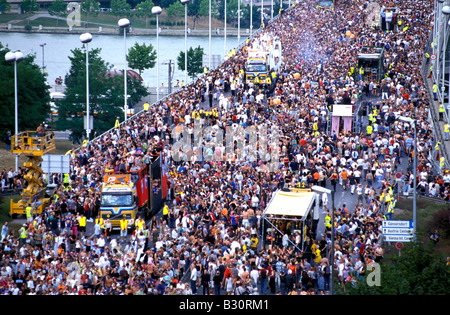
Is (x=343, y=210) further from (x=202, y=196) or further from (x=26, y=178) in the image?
(x=26, y=178)

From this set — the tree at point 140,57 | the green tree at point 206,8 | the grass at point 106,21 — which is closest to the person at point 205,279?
the tree at point 140,57

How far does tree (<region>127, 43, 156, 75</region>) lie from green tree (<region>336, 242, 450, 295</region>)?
91.7m

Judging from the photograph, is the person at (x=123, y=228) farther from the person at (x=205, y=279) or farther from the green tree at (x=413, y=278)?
the green tree at (x=413, y=278)

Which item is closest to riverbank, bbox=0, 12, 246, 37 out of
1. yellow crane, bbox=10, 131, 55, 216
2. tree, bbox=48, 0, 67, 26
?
tree, bbox=48, 0, 67, 26

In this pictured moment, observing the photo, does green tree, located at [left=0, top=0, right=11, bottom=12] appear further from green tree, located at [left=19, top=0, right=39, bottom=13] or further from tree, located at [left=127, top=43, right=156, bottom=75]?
tree, located at [left=127, top=43, right=156, bottom=75]

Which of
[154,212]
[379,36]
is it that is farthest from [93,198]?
[379,36]

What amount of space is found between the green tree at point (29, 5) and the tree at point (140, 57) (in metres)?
52.5

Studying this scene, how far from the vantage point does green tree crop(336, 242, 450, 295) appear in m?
21.2

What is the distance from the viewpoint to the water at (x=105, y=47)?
13100 centimetres

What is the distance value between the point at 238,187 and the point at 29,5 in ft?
427

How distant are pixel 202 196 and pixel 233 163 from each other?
4809mm

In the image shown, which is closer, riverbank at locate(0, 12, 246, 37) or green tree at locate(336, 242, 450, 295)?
green tree at locate(336, 242, 450, 295)

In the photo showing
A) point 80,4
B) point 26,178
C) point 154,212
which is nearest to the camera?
point 154,212

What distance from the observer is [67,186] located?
3897cm
